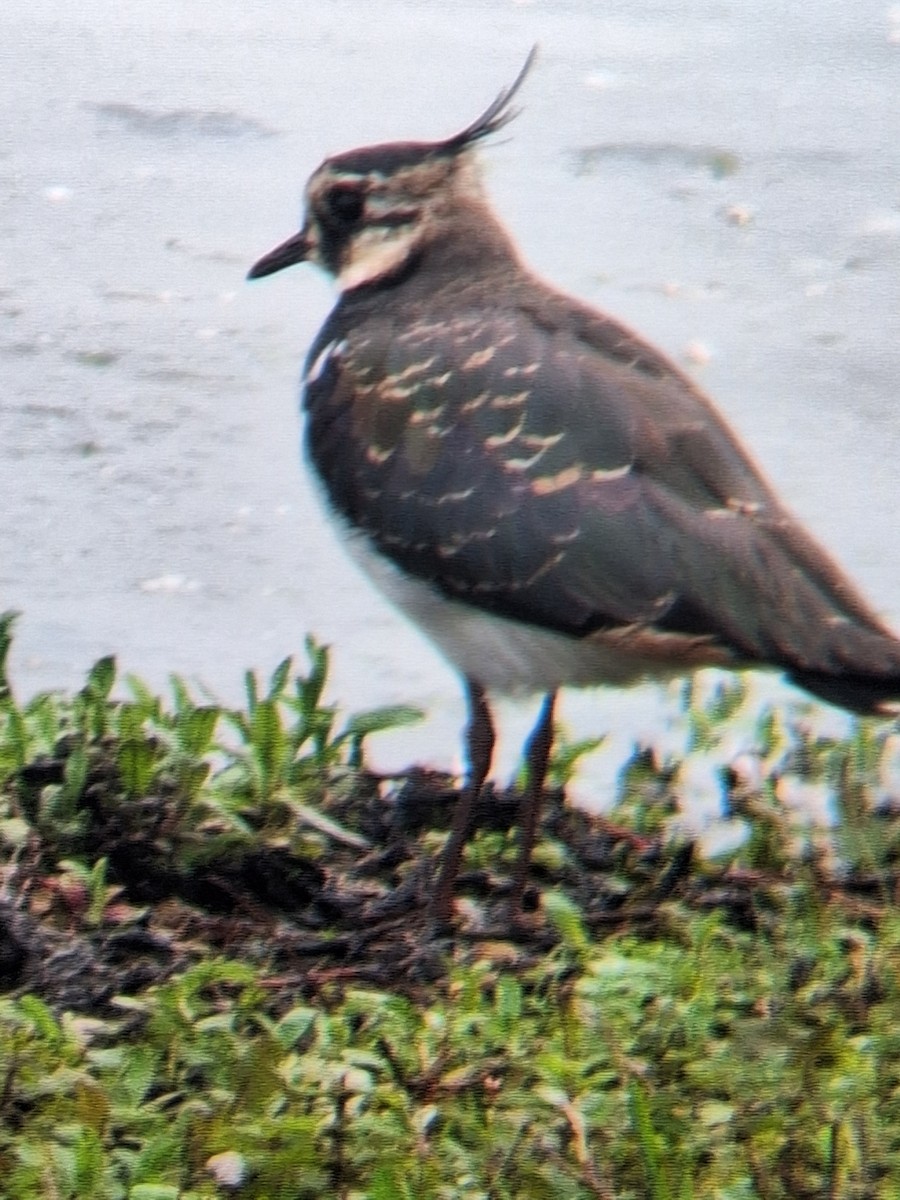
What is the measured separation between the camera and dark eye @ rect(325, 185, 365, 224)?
4.19 meters

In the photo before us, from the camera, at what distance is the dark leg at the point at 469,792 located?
3.91m

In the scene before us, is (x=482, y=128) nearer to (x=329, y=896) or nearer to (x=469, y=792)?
(x=469, y=792)

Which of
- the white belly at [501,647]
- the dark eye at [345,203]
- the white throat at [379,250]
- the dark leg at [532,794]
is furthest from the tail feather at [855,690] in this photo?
the dark eye at [345,203]

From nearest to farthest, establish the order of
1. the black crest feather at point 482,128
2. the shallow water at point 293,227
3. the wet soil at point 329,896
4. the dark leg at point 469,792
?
the wet soil at point 329,896, the dark leg at point 469,792, the black crest feather at point 482,128, the shallow water at point 293,227

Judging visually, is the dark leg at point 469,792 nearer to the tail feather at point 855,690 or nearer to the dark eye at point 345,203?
the tail feather at point 855,690

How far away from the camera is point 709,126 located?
6.80 m

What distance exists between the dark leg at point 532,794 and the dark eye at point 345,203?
103 centimetres

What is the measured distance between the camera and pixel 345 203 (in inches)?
165

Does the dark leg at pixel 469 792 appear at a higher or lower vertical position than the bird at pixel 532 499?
lower

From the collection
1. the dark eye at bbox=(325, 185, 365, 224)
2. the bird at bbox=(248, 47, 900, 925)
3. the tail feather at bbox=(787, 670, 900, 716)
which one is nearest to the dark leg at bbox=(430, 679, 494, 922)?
the bird at bbox=(248, 47, 900, 925)

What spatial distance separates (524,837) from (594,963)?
62 cm

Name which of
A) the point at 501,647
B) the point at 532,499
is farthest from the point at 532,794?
the point at 532,499

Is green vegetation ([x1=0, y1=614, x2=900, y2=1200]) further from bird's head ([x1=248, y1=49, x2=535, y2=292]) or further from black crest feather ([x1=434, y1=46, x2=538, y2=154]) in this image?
black crest feather ([x1=434, y1=46, x2=538, y2=154])

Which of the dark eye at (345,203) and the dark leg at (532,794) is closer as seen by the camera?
the dark leg at (532,794)
